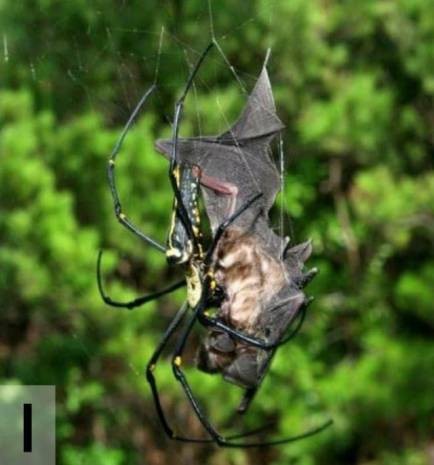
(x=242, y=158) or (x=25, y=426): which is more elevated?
(x=242, y=158)

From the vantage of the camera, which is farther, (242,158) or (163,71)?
(163,71)

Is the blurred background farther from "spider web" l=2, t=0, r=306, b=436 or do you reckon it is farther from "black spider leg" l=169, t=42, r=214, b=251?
"black spider leg" l=169, t=42, r=214, b=251

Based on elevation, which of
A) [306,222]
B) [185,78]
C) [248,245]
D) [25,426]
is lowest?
[25,426]

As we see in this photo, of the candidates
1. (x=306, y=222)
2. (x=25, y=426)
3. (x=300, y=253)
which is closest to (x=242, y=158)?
(x=300, y=253)

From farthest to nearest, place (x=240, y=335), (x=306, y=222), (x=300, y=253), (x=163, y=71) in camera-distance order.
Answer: (x=306, y=222) → (x=163, y=71) → (x=240, y=335) → (x=300, y=253)

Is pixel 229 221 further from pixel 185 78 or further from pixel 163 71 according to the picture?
pixel 163 71

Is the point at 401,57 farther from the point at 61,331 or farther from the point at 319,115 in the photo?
the point at 61,331

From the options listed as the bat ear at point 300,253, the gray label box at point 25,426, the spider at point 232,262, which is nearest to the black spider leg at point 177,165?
the spider at point 232,262
